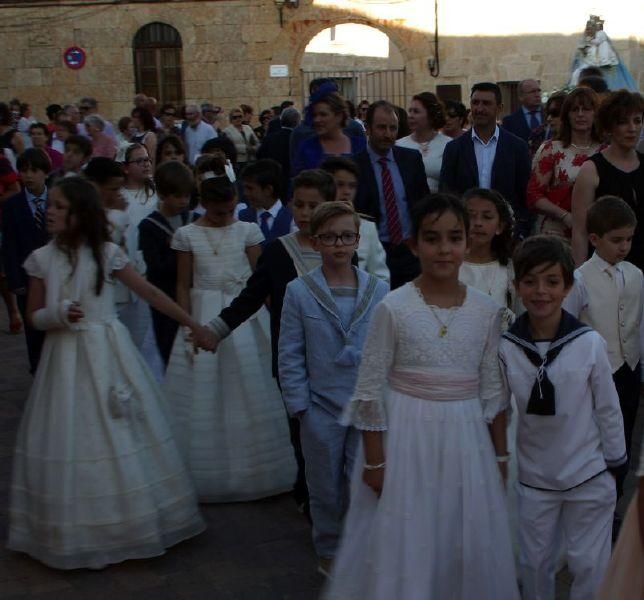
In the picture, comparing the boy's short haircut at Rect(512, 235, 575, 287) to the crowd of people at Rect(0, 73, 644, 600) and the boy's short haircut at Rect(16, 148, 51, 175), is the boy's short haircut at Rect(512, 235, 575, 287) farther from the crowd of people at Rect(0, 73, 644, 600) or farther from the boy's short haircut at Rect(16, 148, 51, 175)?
the boy's short haircut at Rect(16, 148, 51, 175)

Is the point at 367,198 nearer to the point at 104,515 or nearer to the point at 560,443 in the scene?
the point at 104,515

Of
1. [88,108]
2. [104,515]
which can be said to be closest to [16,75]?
[88,108]

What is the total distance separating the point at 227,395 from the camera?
582 centimetres

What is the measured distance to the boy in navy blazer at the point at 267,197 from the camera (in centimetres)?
635

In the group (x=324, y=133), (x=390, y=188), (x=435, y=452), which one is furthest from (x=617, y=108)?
(x=435, y=452)

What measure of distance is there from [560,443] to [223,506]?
94.3 inches

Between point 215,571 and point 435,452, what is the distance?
1545 millimetres

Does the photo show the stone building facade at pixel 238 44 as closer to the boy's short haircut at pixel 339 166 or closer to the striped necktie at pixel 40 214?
the striped necktie at pixel 40 214

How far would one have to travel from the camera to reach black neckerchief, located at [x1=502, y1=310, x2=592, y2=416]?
365cm

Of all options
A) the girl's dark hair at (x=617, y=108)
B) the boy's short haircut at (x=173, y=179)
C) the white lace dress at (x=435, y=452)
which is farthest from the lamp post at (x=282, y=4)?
the white lace dress at (x=435, y=452)

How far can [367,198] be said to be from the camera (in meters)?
6.69

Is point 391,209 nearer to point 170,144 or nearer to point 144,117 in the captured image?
point 170,144

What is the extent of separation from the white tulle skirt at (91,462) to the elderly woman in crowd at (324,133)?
2.46 metres

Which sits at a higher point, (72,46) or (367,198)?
(72,46)
